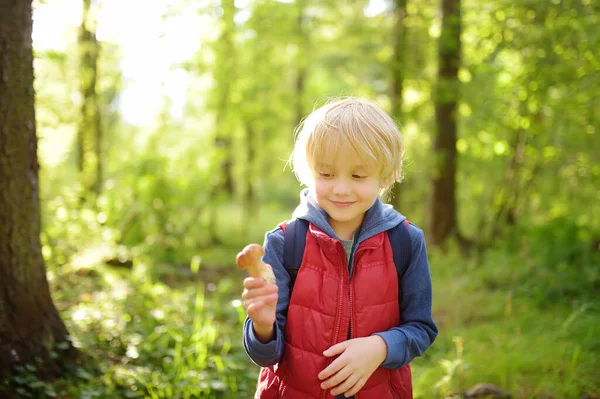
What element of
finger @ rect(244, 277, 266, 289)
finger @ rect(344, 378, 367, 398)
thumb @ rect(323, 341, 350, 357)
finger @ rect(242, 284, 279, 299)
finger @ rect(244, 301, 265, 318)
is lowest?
finger @ rect(344, 378, 367, 398)

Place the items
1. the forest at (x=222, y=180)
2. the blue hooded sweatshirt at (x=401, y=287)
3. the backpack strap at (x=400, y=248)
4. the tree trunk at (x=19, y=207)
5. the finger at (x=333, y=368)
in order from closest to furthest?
the finger at (x=333, y=368)
the blue hooded sweatshirt at (x=401, y=287)
the backpack strap at (x=400, y=248)
the tree trunk at (x=19, y=207)
the forest at (x=222, y=180)

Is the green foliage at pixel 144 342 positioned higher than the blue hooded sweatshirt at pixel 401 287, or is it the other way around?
the blue hooded sweatshirt at pixel 401 287

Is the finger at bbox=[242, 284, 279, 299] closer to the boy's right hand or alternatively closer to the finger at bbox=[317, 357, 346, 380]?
the boy's right hand

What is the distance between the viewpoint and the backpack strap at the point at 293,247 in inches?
72.9

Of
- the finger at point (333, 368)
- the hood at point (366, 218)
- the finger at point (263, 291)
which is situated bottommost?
the finger at point (333, 368)

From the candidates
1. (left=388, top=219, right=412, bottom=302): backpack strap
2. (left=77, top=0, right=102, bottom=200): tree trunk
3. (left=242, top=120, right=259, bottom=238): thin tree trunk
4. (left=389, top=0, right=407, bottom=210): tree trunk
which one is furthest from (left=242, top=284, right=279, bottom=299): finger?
(left=242, top=120, right=259, bottom=238): thin tree trunk

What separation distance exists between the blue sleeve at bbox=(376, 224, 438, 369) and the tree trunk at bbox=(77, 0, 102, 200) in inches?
259

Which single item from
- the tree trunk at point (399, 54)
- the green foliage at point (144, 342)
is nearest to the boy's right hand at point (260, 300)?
the green foliage at point (144, 342)

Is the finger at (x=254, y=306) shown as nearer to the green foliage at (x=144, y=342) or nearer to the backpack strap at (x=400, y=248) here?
the backpack strap at (x=400, y=248)

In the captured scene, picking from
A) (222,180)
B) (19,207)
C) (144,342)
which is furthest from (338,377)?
(222,180)

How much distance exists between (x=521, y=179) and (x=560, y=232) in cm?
91

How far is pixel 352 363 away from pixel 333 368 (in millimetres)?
64

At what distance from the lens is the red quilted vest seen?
1785mm

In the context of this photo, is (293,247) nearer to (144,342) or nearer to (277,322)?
(277,322)
